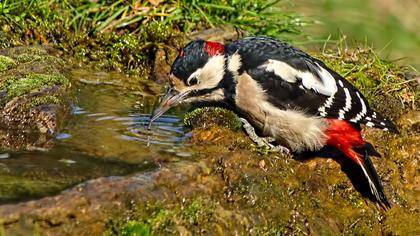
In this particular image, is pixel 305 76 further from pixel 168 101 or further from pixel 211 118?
pixel 168 101

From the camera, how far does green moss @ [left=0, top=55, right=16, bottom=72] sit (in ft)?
19.2

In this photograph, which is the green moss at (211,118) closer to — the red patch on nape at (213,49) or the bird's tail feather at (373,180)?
the red patch on nape at (213,49)

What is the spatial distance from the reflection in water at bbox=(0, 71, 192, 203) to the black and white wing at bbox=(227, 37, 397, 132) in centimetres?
66

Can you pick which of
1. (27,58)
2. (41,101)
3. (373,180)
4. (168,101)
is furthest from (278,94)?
(27,58)

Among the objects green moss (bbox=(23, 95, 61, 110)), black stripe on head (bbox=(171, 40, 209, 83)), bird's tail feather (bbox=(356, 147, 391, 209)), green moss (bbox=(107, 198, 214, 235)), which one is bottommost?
bird's tail feather (bbox=(356, 147, 391, 209))

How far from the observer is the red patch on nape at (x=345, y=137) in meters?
5.39

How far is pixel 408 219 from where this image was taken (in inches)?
206

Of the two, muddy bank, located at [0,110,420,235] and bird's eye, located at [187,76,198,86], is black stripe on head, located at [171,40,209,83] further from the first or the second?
muddy bank, located at [0,110,420,235]

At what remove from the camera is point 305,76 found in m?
5.51

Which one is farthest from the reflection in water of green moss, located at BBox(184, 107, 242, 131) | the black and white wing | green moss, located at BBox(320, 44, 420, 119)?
green moss, located at BBox(320, 44, 420, 119)

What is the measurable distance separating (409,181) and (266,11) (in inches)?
113

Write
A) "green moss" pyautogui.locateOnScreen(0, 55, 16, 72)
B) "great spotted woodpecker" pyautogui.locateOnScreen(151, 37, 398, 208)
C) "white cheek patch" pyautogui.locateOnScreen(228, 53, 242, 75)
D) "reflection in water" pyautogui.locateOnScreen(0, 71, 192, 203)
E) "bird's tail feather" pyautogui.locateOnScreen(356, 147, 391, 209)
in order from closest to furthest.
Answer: "reflection in water" pyautogui.locateOnScreen(0, 71, 192, 203)
"bird's tail feather" pyautogui.locateOnScreen(356, 147, 391, 209)
"great spotted woodpecker" pyautogui.locateOnScreen(151, 37, 398, 208)
"white cheek patch" pyautogui.locateOnScreen(228, 53, 242, 75)
"green moss" pyautogui.locateOnScreen(0, 55, 16, 72)

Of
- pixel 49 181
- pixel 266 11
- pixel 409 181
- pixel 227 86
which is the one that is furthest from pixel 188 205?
pixel 266 11

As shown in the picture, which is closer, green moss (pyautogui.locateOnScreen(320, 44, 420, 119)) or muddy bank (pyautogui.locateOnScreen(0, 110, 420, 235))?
muddy bank (pyautogui.locateOnScreen(0, 110, 420, 235))
